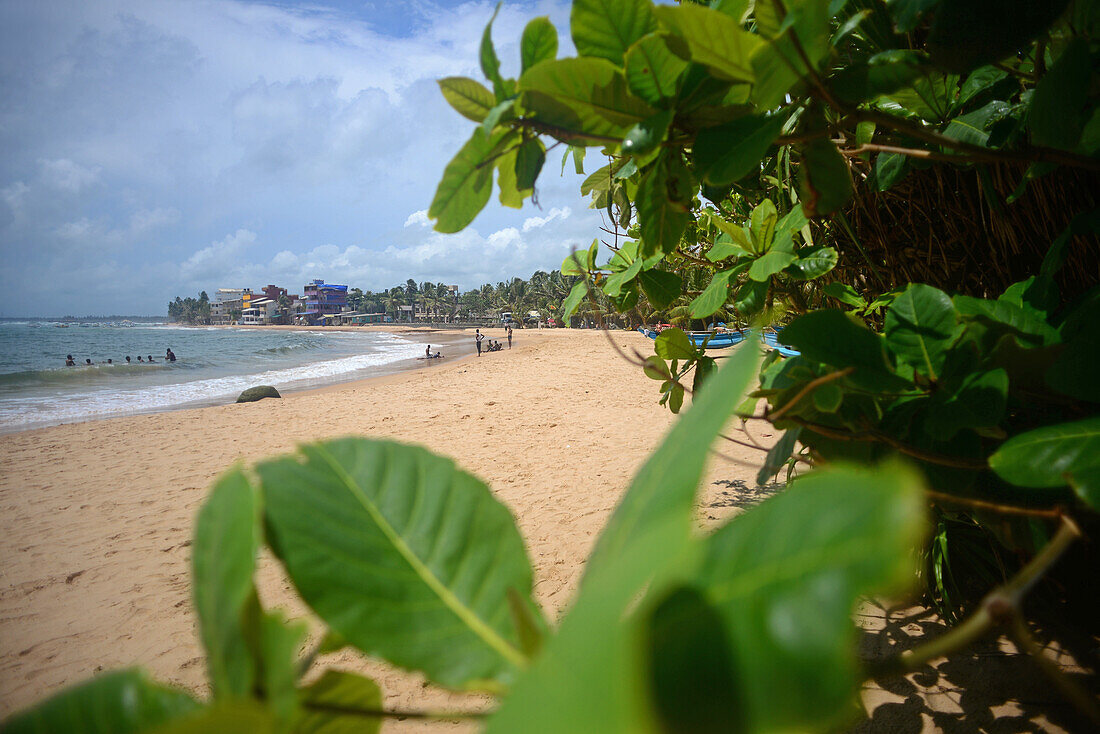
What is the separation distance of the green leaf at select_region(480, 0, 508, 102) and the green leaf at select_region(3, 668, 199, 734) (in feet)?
1.92

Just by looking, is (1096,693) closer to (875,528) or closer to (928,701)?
(928,701)

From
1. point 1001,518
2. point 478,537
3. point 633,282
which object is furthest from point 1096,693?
point 478,537

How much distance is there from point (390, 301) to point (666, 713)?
8089cm

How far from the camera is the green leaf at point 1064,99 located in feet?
1.86

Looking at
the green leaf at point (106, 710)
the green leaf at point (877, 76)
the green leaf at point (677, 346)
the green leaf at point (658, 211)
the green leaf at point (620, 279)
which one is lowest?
the green leaf at point (106, 710)

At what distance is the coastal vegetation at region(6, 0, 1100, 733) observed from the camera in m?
Result: 0.17

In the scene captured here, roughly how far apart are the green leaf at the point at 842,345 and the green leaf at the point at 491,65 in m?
0.43

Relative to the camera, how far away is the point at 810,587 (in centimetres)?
17

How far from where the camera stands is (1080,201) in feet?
3.51

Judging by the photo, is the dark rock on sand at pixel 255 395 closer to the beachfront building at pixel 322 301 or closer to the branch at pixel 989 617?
the branch at pixel 989 617

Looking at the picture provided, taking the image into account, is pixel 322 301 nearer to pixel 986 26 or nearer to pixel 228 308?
pixel 228 308

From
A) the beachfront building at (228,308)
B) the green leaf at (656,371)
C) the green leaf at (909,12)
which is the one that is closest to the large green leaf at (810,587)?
the green leaf at (656,371)

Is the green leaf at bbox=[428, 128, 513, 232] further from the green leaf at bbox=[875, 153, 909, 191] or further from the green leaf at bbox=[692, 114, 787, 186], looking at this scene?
the green leaf at bbox=[875, 153, 909, 191]

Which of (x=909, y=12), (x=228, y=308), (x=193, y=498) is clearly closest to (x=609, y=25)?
(x=909, y=12)
